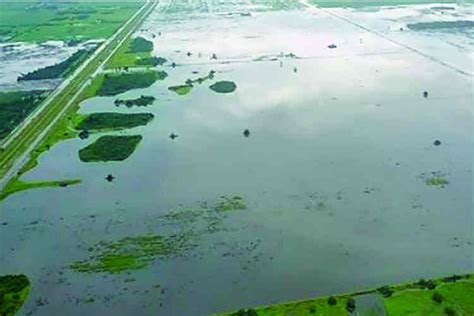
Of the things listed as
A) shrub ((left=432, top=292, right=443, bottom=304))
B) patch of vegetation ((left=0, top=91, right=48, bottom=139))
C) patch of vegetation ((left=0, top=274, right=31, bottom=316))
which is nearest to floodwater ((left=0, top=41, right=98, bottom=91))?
patch of vegetation ((left=0, top=91, right=48, bottom=139))

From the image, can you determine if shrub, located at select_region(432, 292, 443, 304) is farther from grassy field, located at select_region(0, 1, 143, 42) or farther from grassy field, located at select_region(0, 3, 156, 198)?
grassy field, located at select_region(0, 1, 143, 42)

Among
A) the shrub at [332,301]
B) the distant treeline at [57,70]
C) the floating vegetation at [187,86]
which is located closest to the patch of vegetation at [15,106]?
the distant treeline at [57,70]

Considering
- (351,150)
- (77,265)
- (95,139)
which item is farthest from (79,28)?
(77,265)

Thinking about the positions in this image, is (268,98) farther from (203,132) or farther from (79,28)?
(79,28)

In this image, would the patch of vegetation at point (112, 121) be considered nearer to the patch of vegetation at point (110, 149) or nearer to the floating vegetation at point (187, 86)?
the patch of vegetation at point (110, 149)

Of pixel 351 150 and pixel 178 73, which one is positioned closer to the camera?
pixel 351 150
